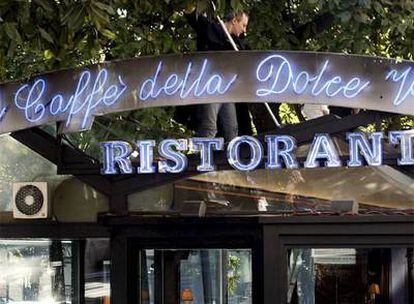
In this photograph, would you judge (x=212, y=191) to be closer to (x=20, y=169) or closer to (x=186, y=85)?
(x=186, y=85)

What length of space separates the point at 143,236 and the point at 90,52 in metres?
1.40

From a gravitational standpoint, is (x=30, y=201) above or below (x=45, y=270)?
above

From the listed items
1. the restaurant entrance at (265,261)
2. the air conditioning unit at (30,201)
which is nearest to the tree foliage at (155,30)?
the air conditioning unit at (30,201)

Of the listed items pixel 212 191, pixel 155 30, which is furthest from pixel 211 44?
pixel 155 30

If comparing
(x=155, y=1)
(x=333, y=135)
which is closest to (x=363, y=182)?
(x=333, y=135)

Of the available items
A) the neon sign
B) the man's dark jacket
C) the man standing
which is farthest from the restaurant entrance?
the man's dark jacket

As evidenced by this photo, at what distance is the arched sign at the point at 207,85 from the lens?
14.7 ft

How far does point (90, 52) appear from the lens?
5633 millimetres

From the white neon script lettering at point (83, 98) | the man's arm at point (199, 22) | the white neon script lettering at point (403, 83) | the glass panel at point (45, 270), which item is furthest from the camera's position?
the man's arm at point (199, 22)

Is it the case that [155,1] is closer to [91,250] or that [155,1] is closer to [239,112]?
[239,112]

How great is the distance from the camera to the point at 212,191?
539 cm

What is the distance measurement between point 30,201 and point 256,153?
179 cm

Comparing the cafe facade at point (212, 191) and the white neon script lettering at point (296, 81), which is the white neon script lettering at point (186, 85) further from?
the white neon script lettering at point (296, 81)

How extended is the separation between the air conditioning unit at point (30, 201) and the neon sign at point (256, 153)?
772mm
